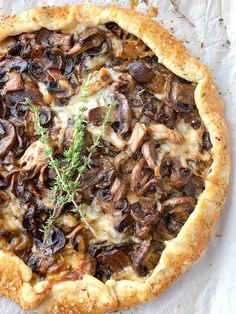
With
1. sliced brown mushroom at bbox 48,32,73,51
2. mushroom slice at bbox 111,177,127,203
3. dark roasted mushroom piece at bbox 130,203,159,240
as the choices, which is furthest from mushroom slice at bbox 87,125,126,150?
sliced brown mushroom at bbox 48,32,73,51

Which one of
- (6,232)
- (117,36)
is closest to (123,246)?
(6,232)

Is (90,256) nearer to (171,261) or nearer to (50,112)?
(171,261)

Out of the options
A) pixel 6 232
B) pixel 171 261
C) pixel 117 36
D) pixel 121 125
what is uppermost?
pixel 117 36

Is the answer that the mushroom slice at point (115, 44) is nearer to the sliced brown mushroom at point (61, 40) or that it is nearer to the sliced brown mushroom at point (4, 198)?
the sliced brown mushroom at point (61, 40)

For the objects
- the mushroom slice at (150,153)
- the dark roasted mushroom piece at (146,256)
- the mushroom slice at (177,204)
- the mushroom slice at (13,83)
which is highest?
the mushroom slice at (150,153)

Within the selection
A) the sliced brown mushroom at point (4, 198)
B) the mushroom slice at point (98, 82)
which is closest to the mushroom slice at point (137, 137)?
the mushroom slice at point (98, 82)
